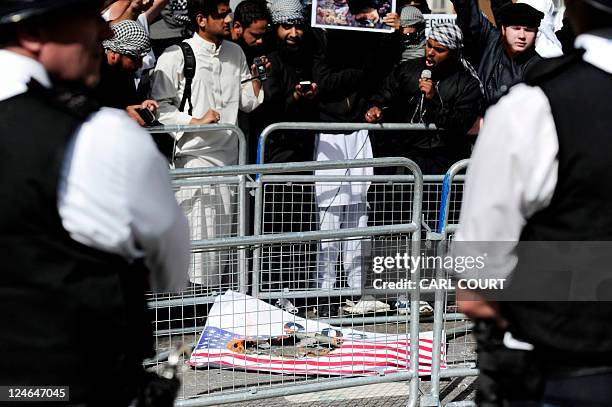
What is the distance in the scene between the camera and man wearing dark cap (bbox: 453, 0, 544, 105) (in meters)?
7.04

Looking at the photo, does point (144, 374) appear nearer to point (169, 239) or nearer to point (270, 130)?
point (169, 239)

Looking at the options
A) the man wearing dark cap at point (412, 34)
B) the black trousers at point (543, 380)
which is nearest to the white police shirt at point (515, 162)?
the black trousers at point (543, 380)

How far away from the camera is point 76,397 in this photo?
100 inches

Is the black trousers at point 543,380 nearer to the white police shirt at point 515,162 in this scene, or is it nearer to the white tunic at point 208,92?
the white police shirt at point 515,162

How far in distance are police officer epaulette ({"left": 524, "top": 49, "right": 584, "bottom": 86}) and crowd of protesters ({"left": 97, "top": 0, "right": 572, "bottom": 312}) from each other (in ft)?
12.5

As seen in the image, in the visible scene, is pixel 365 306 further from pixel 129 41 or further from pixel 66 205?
pixel 66 205

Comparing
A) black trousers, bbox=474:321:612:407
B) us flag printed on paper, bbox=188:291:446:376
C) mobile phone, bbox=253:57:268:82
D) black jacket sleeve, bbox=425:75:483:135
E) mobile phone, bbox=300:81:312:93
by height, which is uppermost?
mobile phone, bbox=253:57:268:82

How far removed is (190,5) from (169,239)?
4.85 m

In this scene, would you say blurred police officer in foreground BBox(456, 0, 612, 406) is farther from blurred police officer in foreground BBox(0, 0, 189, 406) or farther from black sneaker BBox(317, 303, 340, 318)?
black sneaker BBox(317, 303, 340, 318)

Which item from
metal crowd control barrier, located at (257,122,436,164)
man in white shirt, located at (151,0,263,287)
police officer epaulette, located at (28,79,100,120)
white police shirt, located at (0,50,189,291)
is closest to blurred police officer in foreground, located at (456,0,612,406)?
white police shirt, located at (0,50,189,291)

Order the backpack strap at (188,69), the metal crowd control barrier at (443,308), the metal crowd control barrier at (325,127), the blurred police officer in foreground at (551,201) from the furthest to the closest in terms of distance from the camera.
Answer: the backpack strap at (188,69)
the metal crowd control barrier at (325,127)
the metal crowd control barrier at (443,308)
the blurred police officer in foreground at (551,201)

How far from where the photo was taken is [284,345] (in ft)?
17.5

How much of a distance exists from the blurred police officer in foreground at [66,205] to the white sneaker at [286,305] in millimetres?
2736

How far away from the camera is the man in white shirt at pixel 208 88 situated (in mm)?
6758
